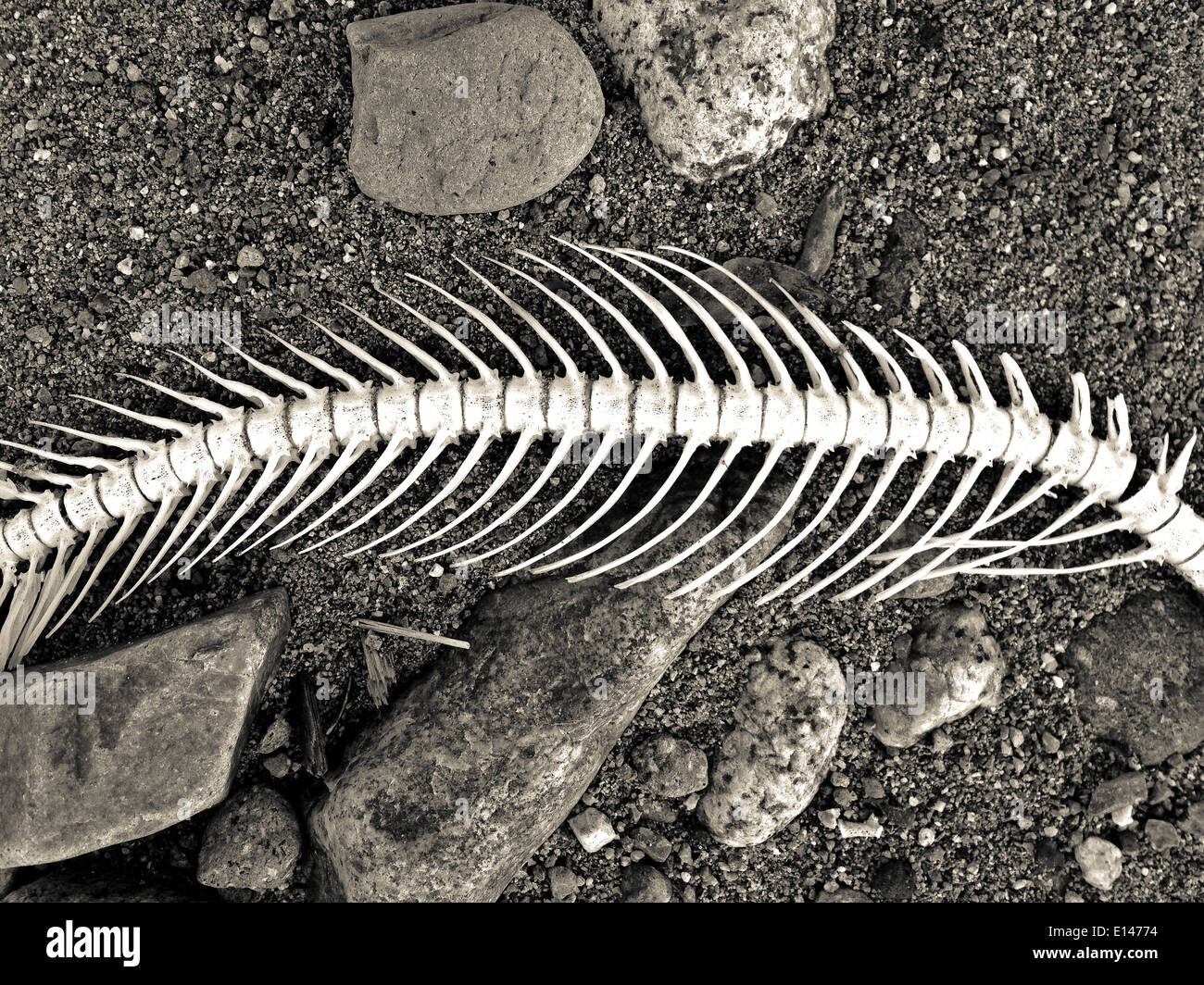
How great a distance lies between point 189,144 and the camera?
395cm

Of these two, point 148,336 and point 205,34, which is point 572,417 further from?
point 205,34

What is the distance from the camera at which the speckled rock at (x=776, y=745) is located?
12.6ft

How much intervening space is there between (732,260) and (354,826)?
2908 mm

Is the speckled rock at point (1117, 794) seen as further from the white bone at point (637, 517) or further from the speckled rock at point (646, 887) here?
the white bone at point (637, 517)

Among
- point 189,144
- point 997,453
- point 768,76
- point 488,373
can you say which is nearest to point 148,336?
point 189,144

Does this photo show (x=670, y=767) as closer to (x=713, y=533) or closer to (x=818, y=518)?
(x=713, y=533)

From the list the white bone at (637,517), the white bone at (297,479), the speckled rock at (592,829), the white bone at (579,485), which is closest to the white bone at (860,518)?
the white bone at (637,517)

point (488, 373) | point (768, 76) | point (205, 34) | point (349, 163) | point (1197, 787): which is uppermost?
point (205, 34)

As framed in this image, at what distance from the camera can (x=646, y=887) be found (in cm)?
398

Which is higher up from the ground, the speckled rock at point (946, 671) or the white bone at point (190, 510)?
the white bone at point (190, 510)

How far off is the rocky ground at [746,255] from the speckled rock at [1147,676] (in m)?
0.08

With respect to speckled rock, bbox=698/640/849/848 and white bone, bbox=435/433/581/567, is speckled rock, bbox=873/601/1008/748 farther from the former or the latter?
white bone, bbox=435/433/581/567

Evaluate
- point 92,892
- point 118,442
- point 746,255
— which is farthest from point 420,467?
point 92,892

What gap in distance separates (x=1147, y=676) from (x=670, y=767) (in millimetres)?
2189
